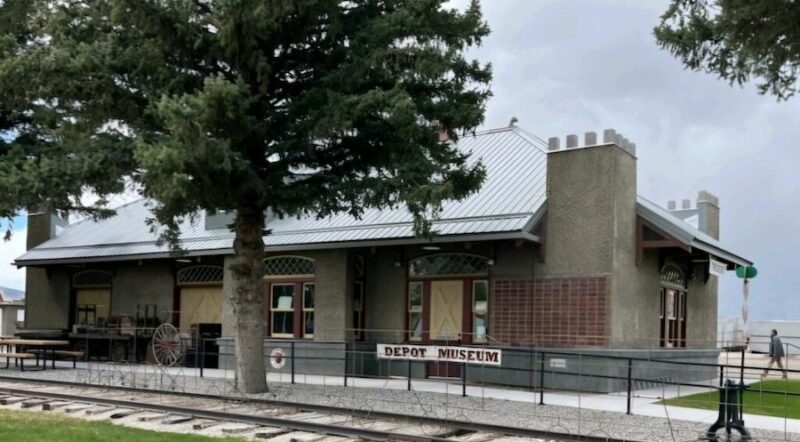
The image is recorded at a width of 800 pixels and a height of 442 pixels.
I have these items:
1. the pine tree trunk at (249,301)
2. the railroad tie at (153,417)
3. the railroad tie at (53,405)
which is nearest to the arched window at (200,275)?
the pine tree trunk at (249,301)

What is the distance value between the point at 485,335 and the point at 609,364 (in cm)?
308

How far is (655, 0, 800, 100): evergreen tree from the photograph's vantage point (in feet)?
30.5

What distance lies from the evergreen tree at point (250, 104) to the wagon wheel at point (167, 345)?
8.63m

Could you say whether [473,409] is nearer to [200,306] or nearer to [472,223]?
[472,223]

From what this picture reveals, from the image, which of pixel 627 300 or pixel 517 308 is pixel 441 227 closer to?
pixel 517 308

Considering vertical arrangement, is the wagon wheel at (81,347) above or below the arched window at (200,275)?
below

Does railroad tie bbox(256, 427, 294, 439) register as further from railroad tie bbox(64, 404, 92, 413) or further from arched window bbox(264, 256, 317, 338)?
arched window bbox(264, 256, 317, 338)

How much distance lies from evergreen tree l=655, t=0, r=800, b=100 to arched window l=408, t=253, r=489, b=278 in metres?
9.48

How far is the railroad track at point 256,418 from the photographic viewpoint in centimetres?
1119

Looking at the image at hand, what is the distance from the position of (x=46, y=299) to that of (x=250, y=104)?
19.4 m

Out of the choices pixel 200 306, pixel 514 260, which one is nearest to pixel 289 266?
pixel 200 306

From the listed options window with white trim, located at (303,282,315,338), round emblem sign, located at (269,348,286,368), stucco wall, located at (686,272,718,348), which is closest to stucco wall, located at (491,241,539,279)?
window with white trim, located at (303,282,315,338)

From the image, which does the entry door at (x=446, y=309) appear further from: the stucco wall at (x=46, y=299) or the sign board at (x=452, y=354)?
the stucco wall at (x=46, y=299)

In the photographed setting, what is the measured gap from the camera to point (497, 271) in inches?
765
